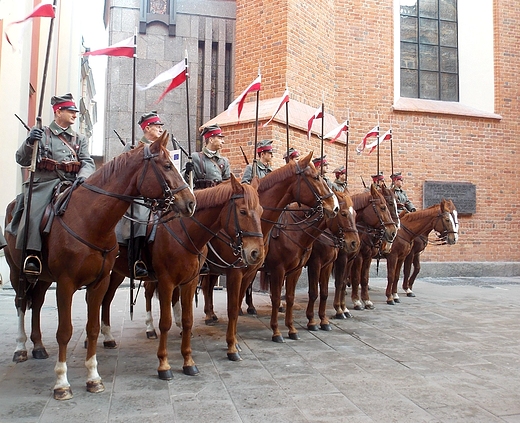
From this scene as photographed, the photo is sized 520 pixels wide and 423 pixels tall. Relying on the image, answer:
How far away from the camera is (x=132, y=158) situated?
160 inches

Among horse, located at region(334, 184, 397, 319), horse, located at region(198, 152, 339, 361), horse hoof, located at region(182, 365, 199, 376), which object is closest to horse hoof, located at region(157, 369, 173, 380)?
horse hoof, located at region(182, 365, 199, 376)

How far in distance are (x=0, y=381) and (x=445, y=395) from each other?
392 cm

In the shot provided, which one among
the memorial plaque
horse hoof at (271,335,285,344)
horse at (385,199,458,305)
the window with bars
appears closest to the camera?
horse hoof at (271,335,285,344)

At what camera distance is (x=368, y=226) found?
26.6 feet

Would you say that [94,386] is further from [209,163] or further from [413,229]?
[413,229]

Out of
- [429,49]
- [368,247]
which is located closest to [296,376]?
[368,247]

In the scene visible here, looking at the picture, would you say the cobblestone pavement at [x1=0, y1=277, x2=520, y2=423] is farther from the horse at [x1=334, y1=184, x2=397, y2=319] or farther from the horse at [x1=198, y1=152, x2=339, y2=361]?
the horse at [x1=198, y1=152, x2=339, y2=361]

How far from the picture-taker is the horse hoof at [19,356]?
481 cm

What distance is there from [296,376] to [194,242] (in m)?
1.62

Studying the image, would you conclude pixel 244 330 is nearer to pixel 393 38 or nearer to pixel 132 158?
pixel 132 158

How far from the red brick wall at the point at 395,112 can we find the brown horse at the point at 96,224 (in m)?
8.33

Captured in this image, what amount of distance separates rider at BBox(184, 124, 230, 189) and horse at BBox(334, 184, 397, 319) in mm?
2669

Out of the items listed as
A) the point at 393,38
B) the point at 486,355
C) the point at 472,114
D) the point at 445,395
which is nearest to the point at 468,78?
the point at 472,114

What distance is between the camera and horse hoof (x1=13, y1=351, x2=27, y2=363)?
4812 millimetres
